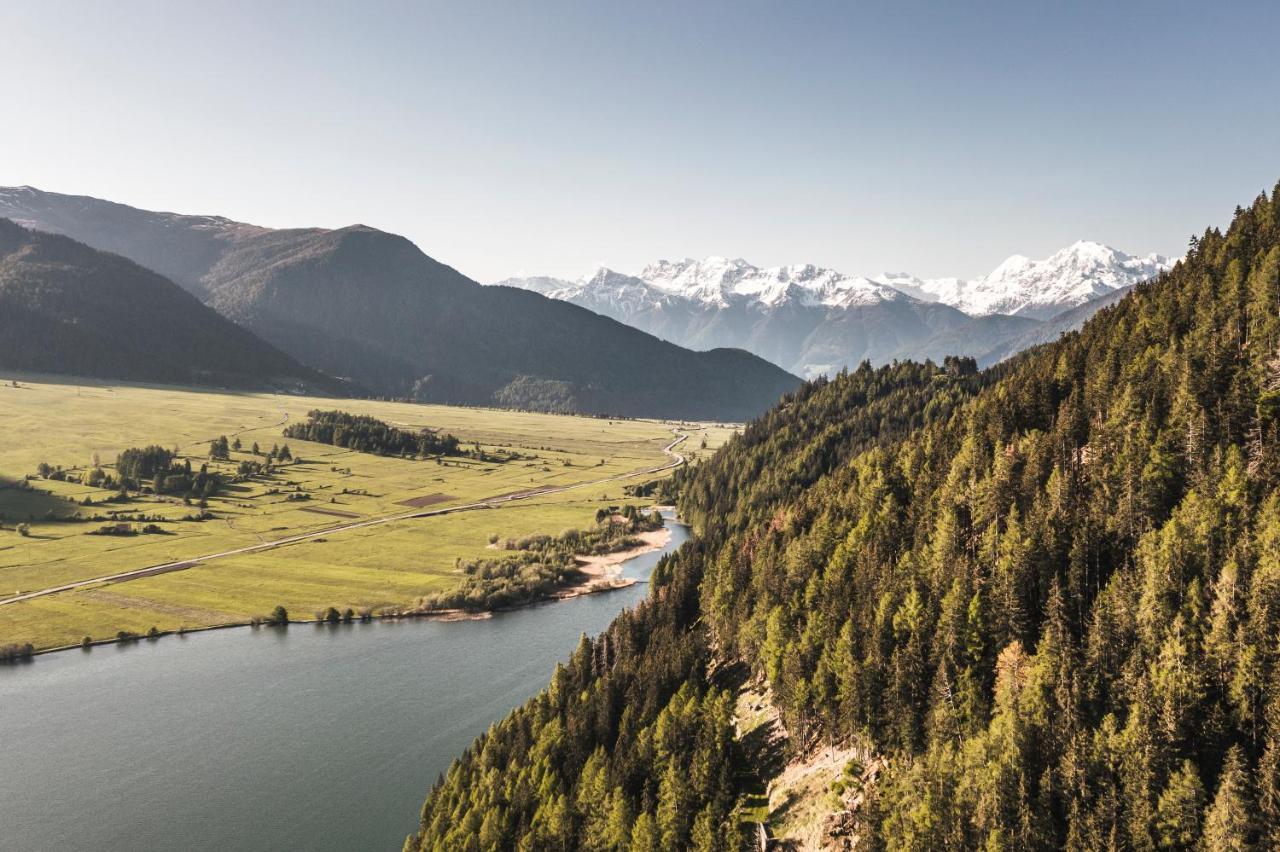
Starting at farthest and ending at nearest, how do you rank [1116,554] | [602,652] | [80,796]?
[602,652], [80,796], [1116,554]

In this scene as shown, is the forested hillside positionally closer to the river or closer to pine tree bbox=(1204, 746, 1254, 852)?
pine tree bbox=(1204, 746, 1254, 852)

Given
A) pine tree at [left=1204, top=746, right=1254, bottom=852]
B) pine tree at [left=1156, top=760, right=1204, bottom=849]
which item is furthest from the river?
pine tree at [left=1204, top=746, right=1254, bottom=852]

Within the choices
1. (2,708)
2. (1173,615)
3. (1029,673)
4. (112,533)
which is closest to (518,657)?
(2,708)

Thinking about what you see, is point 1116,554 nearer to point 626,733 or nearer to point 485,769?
point 626,733

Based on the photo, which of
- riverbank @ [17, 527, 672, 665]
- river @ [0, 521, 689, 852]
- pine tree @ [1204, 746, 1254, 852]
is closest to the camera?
pine tree @ [1204, 746, 1254, 852]

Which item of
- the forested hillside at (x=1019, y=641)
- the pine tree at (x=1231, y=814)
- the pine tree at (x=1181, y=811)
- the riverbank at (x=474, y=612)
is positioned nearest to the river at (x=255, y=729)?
the riverbank at (x=474, y=612)

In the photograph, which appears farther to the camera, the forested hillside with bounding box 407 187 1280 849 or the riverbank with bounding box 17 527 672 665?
the riverbank with bounding box 17 527 672 665

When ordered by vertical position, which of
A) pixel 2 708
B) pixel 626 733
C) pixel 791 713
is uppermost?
pixel 791 713
